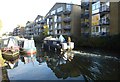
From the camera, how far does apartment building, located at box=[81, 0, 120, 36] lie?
1815 inches

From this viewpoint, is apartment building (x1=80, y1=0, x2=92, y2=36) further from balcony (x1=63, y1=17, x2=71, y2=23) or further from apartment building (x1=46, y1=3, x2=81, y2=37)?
balcony (x1=63, y1=17, x2=71, y2=23)

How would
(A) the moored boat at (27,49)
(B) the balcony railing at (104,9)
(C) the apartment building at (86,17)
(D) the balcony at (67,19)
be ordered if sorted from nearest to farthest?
(A) the moored boat at (27,49) < (B) the balcony railing at (104,9) < (C) the apartment building at (86,17) < (D) the balcony at (67,19)

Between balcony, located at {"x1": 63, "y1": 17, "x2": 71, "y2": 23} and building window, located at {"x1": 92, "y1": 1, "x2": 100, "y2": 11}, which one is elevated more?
building window, located at {"x1": 92, "y1": 1, "x2": 100, "y2": 11}

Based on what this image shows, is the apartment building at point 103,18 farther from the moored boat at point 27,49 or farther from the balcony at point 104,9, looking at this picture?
the moored boat at point 27,49

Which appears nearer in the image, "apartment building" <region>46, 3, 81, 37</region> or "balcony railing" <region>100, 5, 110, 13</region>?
"balcony railing" <region>100, 5, 110, 13</region>

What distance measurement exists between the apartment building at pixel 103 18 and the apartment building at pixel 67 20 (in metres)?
11.5

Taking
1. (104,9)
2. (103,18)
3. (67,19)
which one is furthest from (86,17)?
(67,19)

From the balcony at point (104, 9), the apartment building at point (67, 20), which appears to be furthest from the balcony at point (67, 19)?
the balcony at point (104, 9)

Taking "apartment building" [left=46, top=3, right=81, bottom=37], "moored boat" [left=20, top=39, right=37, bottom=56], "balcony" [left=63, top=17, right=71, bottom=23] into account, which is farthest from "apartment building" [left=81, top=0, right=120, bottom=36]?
"moored boat" [left=20, top=39, right=37, bottom=56]

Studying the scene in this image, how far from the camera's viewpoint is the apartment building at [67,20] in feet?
229

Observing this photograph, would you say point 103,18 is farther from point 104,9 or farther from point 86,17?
point 86,17

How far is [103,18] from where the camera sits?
48.8 m

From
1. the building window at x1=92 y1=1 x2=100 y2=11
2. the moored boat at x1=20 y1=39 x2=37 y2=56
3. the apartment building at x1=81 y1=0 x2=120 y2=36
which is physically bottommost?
the moored boat at x1=20 y1=39 x2=37 y2=56

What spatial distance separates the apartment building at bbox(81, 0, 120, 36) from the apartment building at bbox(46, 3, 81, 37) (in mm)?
11545
